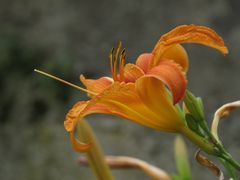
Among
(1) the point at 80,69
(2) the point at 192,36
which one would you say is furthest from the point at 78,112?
(1) the point at 80,69

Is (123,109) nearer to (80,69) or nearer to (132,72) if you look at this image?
(132,72)

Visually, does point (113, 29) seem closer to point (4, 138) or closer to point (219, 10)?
point (219, 10)

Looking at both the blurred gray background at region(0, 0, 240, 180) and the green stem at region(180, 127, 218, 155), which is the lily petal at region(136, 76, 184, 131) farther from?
the blurred gray background at region(0, 0, 240, 180)

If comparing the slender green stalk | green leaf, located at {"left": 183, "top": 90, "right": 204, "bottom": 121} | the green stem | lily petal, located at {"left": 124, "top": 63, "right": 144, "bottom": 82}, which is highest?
lily petal, located at {"left": 124, "top": 63, "right": 144, "bottom": 82}

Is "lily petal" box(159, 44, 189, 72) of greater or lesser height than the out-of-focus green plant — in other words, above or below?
above

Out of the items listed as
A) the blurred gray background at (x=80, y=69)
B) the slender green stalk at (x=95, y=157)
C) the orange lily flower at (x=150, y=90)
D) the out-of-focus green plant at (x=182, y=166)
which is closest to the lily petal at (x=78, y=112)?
the orange lily flower at (x=150, y=90)

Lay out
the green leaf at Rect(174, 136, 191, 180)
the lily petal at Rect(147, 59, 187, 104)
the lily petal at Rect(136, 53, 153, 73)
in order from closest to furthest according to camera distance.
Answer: the lily petal at Rect(147, 59, 187, 104) < the lily petal at Rect(136, 53, 153, 73) < the green leaf at Rect(174, 136, 191, 180)

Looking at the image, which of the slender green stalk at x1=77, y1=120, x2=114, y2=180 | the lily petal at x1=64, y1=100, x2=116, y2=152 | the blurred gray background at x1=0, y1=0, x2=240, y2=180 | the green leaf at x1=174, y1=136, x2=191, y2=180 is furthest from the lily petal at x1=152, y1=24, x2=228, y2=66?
the blurred gray background at x1=0, y1=0, x2=240, y2=180
